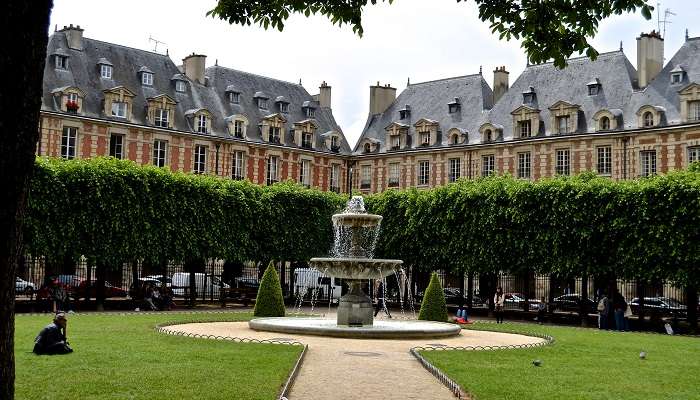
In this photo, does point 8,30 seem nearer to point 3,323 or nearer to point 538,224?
point 3,323

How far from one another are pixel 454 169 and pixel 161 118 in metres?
16.9

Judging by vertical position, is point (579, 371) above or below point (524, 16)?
below

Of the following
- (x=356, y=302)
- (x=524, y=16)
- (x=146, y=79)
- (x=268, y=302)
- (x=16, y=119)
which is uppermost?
(x=146, y=79)

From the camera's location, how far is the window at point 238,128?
46906mm

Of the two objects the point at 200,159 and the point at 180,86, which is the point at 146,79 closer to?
the point at 180,86

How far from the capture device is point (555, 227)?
1093 inches

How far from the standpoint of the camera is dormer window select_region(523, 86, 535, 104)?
45.0 m

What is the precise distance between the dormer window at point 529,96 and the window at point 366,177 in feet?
35.7

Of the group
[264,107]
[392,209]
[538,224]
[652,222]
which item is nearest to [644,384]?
[652,222]

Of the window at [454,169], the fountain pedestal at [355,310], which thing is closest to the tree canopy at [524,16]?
the fountain pedestal at [355,310]

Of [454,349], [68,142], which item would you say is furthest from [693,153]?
[68,142]

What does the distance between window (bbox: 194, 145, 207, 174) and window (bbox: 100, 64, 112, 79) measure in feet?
19.7

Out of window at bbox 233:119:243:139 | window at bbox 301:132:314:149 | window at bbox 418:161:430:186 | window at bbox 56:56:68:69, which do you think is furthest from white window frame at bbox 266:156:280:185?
window at bbox 56:56:68:69

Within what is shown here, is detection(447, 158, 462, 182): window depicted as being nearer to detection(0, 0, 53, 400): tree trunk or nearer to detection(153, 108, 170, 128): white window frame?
detection(153, 108, 170, 128): white window frame
